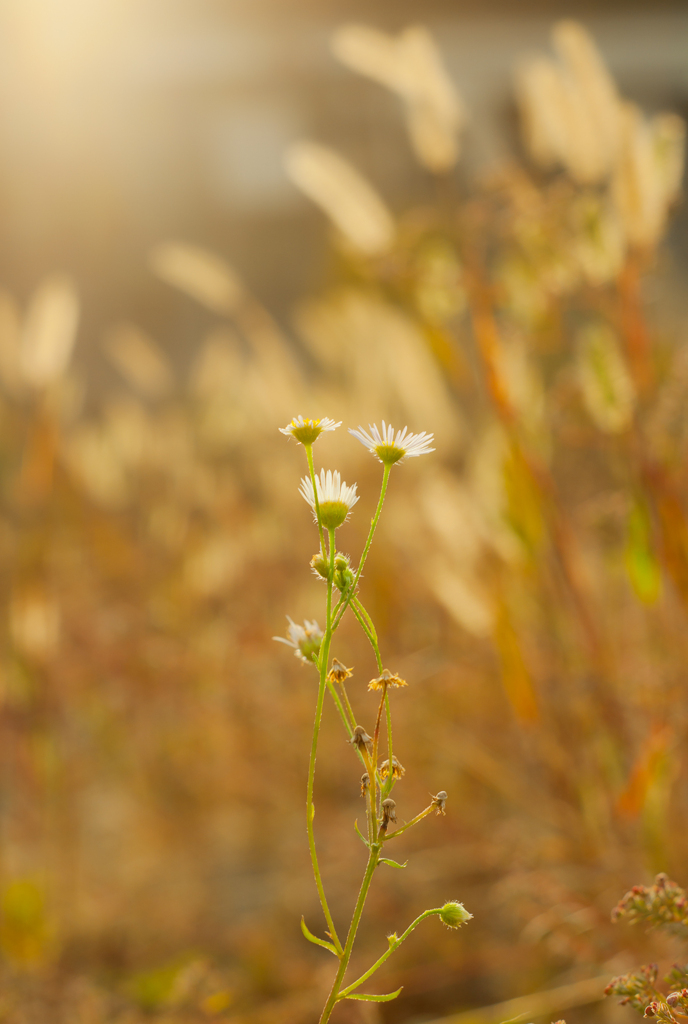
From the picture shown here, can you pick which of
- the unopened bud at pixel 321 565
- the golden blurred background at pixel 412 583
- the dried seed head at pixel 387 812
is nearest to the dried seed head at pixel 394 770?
the dried seed head at pixel 387 812

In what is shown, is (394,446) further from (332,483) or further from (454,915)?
(454,915)

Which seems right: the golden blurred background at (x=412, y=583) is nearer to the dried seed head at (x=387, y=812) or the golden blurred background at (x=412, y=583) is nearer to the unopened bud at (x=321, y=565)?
the dried seed head at (x=387, y=812)

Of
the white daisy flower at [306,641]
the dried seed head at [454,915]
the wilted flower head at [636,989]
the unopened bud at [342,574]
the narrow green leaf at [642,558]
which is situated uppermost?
the narrow green leaf at [642,558]

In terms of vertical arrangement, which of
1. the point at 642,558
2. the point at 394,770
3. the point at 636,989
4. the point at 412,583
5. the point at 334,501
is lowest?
the point at 636,989

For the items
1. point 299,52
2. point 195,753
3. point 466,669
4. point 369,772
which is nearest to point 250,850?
point 195,753

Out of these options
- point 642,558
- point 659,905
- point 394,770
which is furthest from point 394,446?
point 642,558

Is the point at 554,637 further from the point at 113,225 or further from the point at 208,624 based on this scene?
the point at 113,225

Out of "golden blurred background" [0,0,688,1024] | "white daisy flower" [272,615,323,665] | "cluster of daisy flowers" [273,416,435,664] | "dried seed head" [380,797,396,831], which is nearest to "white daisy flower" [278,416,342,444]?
"cluster of daisy flowers" [273,416,435,664]

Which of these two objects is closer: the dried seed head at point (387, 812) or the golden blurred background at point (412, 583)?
the dried seed head at point (387, 812)
